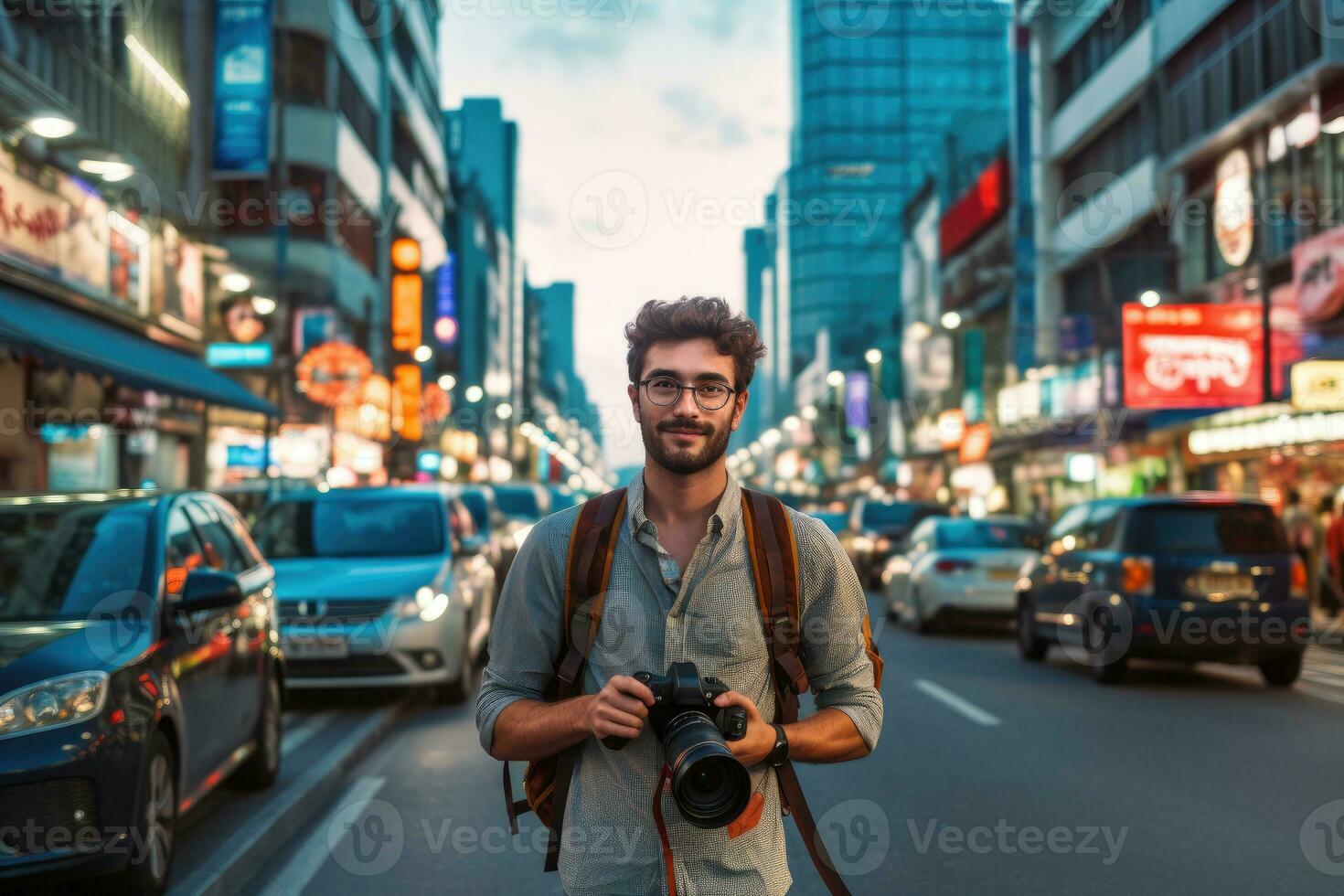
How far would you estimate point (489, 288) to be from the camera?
107312 mm

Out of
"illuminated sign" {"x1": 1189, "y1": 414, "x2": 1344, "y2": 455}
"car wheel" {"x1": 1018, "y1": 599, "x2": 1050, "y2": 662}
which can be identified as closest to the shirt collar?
"car wheel" {"x1": 1018, "y1": 599, "x2": 1050, "y2": 662}

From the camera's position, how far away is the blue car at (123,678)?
496cm

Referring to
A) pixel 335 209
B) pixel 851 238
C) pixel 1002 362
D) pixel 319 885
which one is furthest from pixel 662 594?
pixel 851 238

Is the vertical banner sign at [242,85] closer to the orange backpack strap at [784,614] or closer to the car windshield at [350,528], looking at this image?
the car windshield at [350,528]

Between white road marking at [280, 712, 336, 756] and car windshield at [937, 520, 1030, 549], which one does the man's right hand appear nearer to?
white road marking at [280, 712, 336, 756]

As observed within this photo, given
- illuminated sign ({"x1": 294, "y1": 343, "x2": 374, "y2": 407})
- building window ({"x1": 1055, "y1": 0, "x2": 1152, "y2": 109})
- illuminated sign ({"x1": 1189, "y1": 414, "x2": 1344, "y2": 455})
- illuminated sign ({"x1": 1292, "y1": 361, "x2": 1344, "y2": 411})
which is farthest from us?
building window ({"x1": 1055, "y1": 0, "x2": 1152, "y2": 109})

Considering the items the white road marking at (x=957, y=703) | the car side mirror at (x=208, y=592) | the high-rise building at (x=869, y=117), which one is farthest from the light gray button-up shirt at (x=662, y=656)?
the high-rise building at (x=869, y=117)

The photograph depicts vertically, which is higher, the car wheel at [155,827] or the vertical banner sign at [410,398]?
the vertical banner sign at [410,398]

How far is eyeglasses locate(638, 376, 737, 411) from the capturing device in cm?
286

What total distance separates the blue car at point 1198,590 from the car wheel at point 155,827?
9035mm

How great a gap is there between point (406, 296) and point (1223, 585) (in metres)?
45.6

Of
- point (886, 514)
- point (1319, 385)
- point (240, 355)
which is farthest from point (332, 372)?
point (1319, 385)

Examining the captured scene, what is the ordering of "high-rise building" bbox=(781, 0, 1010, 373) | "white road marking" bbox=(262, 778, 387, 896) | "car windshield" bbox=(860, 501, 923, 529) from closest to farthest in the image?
"white road marking" bbox=(262, 778, 387, 896) → "car windshield" bbox=(860, 501, 923, 529) → "high-rise building" bbox=(781, 0, 1010, 373)

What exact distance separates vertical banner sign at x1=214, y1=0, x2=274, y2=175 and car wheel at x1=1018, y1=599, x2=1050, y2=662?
2058 centimetres
